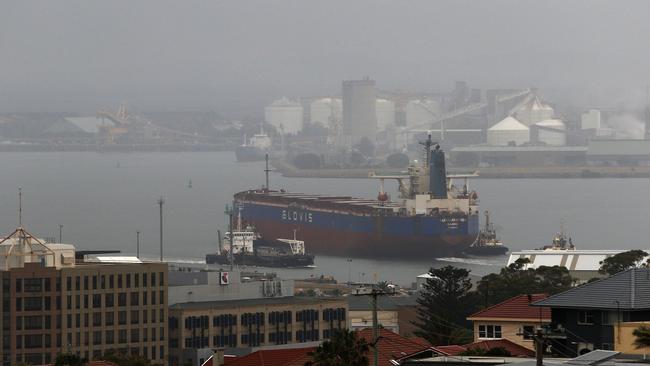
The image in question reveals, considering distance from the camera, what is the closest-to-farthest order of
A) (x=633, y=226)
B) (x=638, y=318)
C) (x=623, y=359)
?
(x=623, y=359)
(x=638, y=318)
(x=633, y=226)

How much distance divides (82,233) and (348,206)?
34.6 feet

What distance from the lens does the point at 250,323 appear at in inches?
1331

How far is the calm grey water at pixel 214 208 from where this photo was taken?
242 feet

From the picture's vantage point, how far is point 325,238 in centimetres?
8125

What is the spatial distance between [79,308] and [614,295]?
16.8 meters

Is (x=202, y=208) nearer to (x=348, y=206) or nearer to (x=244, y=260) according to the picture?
(x=348, y=206)

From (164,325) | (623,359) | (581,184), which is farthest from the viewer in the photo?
(581,184)

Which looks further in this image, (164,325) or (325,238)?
(325,238)

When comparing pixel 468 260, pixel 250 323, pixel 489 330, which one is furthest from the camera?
pixel 468 260

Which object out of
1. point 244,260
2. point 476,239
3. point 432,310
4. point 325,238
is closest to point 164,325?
point 432,310

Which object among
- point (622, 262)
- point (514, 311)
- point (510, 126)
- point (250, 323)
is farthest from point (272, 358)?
point (510, 126)

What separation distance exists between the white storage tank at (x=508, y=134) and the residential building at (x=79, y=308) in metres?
152

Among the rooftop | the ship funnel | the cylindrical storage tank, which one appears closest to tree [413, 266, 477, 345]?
the rooftop

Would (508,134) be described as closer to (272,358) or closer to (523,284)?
(523,284)
